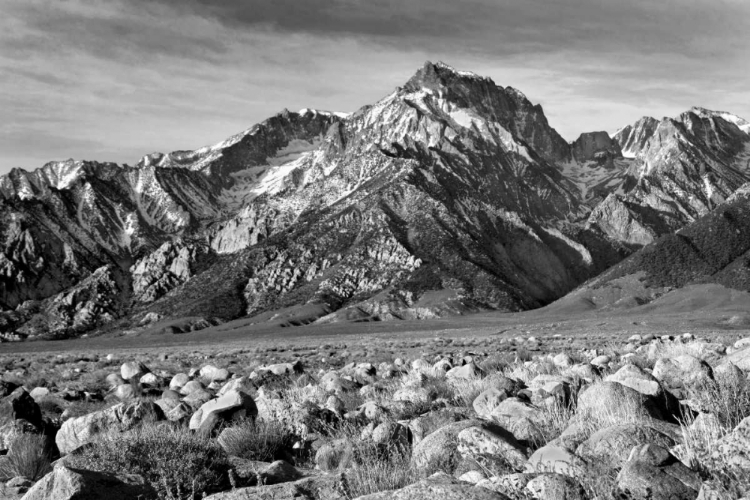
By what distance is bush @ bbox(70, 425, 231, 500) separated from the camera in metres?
7.51

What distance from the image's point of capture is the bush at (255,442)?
1023cm

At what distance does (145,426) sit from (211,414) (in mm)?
1447

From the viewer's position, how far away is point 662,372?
43.1ft

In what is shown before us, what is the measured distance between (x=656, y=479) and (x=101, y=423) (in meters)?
10.6

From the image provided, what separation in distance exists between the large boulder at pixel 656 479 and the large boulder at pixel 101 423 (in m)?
9.20

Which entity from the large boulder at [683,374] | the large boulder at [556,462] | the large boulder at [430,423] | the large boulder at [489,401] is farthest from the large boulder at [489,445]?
the large boulder at [683,374]

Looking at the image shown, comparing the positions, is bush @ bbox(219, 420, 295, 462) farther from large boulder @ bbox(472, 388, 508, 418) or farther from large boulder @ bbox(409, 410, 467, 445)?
large boulder @ bbox(472, 388, 508, 418)

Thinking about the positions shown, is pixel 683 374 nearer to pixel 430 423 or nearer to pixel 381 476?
pixel 430 423

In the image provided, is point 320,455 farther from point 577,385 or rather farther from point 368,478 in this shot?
point 577,385

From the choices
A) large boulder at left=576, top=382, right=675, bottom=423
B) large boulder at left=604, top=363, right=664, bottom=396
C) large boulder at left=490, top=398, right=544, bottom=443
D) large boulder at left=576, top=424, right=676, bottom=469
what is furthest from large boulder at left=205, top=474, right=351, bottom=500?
large boulder at left=604, top=363, right=664, bottom=396

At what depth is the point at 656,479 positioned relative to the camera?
563 centimetres

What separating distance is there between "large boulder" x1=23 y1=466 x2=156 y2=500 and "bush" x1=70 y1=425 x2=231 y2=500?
37cm

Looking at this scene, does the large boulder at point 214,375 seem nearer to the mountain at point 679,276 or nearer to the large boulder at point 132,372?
the large boulder at point 132,372

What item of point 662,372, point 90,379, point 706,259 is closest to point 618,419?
point 662,372
